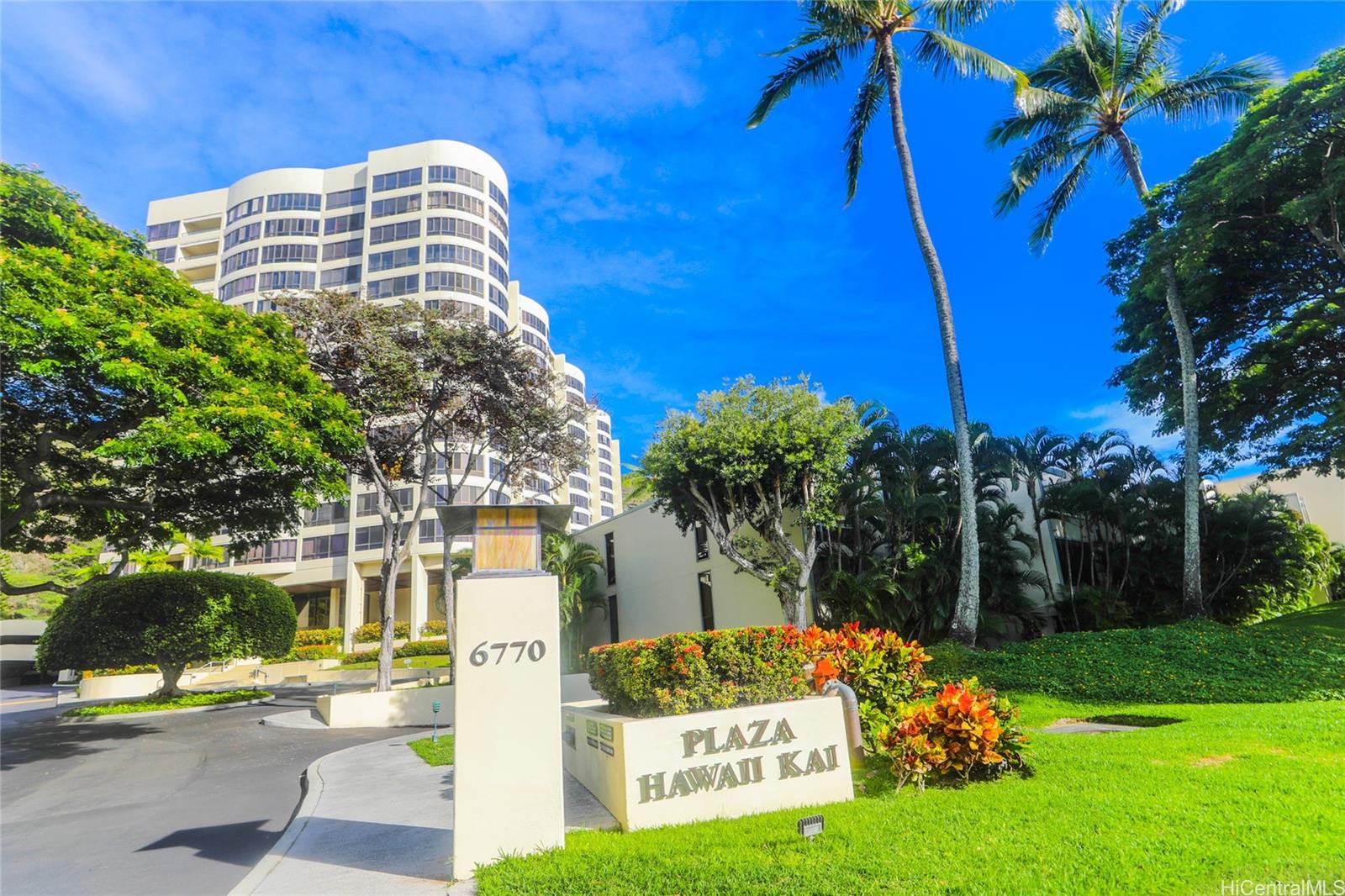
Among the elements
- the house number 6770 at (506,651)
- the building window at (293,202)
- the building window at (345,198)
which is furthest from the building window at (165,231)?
the house number 6770 at (506,651)

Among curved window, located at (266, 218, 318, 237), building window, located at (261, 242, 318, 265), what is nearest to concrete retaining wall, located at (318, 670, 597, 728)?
building window, located at (261, 242, 318, 265)

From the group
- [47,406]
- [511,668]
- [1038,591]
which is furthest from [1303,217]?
[47,406]

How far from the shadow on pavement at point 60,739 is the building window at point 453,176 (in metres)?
42.1

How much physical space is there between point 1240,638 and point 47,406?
24.5 meters

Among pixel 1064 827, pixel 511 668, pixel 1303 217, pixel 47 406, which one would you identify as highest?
pixel 1303 217

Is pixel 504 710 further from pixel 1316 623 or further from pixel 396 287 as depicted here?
pixel 396 287

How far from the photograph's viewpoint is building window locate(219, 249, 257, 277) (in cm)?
5153

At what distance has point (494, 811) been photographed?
6.07 metres

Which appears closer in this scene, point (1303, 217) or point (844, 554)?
point (1303, 217)

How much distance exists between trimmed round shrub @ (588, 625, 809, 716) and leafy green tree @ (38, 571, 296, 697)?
1991cm

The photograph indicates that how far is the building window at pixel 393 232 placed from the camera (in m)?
49.9

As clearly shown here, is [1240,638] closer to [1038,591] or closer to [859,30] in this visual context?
[1038,591]

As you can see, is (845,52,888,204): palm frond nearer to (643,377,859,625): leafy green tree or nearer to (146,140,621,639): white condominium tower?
(643,377,859,625): leafy green tree

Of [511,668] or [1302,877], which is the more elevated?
[511,668]
